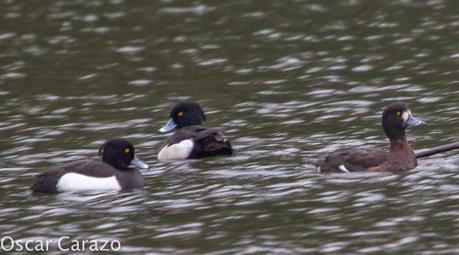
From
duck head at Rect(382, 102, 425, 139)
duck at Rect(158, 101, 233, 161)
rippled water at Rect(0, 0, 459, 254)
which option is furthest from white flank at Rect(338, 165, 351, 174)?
duck at Rect(158, 101, 233, 161)

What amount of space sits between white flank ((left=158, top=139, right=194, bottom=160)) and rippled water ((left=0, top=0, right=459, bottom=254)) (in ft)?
0.66

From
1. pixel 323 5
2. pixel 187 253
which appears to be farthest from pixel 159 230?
pixel 323 5

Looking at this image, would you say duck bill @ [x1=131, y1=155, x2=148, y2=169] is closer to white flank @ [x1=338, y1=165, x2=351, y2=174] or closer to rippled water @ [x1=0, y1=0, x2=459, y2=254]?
rippled water @ [x1=0, y1=0, x2=459, y2=254]

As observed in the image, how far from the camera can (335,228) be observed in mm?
12547

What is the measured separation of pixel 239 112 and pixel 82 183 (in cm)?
415

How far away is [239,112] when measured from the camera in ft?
61.1

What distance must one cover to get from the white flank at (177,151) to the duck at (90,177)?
1.12m

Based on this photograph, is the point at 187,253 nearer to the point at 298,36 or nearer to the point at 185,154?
the point at 185,154

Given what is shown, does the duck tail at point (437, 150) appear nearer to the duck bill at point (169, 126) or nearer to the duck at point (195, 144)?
the duck at point (195, 144)

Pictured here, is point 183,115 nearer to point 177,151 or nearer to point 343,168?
point 177,151

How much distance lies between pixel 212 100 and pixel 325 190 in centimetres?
563

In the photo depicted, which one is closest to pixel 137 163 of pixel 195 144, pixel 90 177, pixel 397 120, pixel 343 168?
pixel 90 177

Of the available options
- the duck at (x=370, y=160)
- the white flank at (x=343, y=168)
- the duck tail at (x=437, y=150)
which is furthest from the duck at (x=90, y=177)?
the duck tail at (x=437, y=150)

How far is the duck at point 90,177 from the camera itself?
1483 cm
